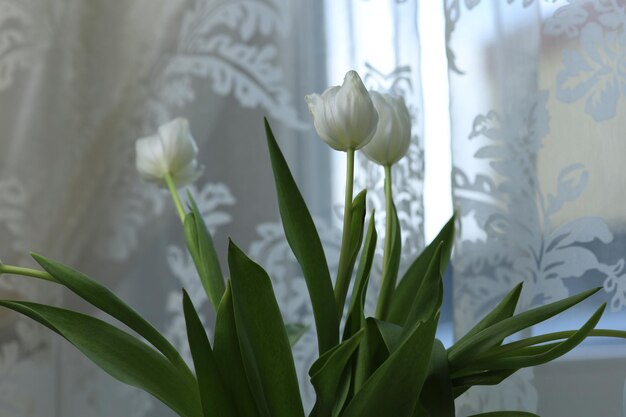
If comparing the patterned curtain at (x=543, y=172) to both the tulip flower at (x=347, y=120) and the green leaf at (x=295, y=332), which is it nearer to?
the green leaf at (x=295, y=332)

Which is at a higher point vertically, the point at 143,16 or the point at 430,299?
the point at 143,16

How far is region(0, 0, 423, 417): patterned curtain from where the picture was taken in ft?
3.33

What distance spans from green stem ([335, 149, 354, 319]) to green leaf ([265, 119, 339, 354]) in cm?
2

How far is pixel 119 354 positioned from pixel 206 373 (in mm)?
80

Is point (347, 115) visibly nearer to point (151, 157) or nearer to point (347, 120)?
point (347, 120)

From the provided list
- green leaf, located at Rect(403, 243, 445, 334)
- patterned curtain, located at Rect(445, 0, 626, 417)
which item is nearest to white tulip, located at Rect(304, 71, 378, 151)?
green leaf, located at Rect(403, 243, 445, 334)

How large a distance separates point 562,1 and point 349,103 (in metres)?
0.40

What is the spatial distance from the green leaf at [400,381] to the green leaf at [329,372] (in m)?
0.03

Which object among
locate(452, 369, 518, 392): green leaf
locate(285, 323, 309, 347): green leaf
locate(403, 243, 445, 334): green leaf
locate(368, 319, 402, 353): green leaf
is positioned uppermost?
locate(403, 243, 445, 334): green leaf

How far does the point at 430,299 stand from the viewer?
59cm

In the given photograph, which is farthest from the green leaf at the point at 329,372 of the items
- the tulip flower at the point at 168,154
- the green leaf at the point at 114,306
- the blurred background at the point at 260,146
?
the blurred background at the point at 260,146

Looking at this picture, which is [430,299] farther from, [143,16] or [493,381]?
[143,16]

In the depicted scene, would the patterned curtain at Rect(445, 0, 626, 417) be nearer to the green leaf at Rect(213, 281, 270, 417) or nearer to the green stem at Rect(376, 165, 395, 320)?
the green stem at Rect(376, 165, 395, 320)

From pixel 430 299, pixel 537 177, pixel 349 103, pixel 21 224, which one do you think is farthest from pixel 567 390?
pixel 21 224
